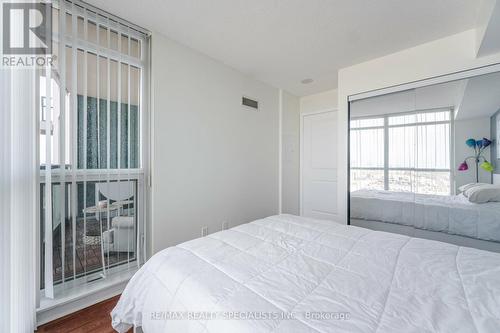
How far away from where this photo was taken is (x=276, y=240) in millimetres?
1482

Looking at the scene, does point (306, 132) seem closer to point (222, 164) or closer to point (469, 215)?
point (222, 164)

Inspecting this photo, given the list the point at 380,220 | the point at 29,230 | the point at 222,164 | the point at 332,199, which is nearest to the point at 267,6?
the point at 222,164

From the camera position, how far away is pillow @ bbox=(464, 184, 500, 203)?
6.38 feet

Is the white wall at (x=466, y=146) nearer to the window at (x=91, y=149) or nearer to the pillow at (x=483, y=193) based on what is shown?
the pillow at (x=483, y=193)

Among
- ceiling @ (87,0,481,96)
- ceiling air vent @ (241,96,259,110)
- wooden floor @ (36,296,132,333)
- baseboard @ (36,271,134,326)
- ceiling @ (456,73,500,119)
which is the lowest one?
wooden floor @ (36,296,132,333)

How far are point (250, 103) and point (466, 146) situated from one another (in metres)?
2.54

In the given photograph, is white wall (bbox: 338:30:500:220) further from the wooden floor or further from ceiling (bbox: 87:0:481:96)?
the wooden floor

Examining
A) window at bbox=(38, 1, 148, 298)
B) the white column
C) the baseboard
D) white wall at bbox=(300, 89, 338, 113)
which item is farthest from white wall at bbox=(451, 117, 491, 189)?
the white column

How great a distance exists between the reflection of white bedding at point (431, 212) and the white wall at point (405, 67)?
11.4 inches

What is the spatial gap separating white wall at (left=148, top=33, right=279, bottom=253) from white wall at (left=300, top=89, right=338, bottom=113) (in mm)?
955

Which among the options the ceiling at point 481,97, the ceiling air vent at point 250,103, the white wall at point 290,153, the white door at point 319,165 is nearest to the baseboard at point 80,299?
the ceiling air vent at point 250,103

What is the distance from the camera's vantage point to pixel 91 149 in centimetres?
178

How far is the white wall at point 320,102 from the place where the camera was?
3711 mm

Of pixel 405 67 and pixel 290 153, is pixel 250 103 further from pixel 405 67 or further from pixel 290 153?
pixel 405 67
